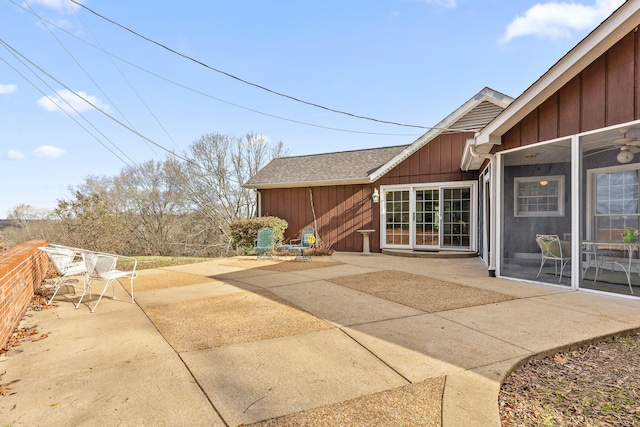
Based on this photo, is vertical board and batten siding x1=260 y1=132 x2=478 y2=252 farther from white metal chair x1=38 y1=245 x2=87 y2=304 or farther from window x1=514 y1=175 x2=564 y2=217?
white metal chair x1=38 y1=245 x2=87 y2=304

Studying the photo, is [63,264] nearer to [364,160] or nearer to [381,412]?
[381,412]

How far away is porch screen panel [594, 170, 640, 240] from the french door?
2846 millimetres

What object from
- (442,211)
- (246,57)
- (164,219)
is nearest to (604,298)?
(442,211)

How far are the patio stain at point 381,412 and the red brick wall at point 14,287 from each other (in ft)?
9.13

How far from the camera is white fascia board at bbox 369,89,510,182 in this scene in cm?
928

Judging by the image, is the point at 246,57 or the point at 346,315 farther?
the point at 246,57

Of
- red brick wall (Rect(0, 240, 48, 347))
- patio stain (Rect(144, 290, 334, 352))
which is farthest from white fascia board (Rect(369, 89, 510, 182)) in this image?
red brick wall (Rect(0, 240, 48, 347))

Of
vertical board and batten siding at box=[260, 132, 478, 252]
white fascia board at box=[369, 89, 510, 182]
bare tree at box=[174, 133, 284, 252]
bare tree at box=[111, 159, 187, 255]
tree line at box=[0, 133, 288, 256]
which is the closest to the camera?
white fascia board at box=[369, 89, 510, 182]

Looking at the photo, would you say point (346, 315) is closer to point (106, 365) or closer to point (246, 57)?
point (106, 365)

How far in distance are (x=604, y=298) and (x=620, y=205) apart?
3803mm

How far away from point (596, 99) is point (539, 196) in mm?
4719

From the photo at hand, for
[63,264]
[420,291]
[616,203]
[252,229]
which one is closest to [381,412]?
[420,291]

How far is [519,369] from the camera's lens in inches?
104

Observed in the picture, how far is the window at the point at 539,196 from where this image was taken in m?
8.72
